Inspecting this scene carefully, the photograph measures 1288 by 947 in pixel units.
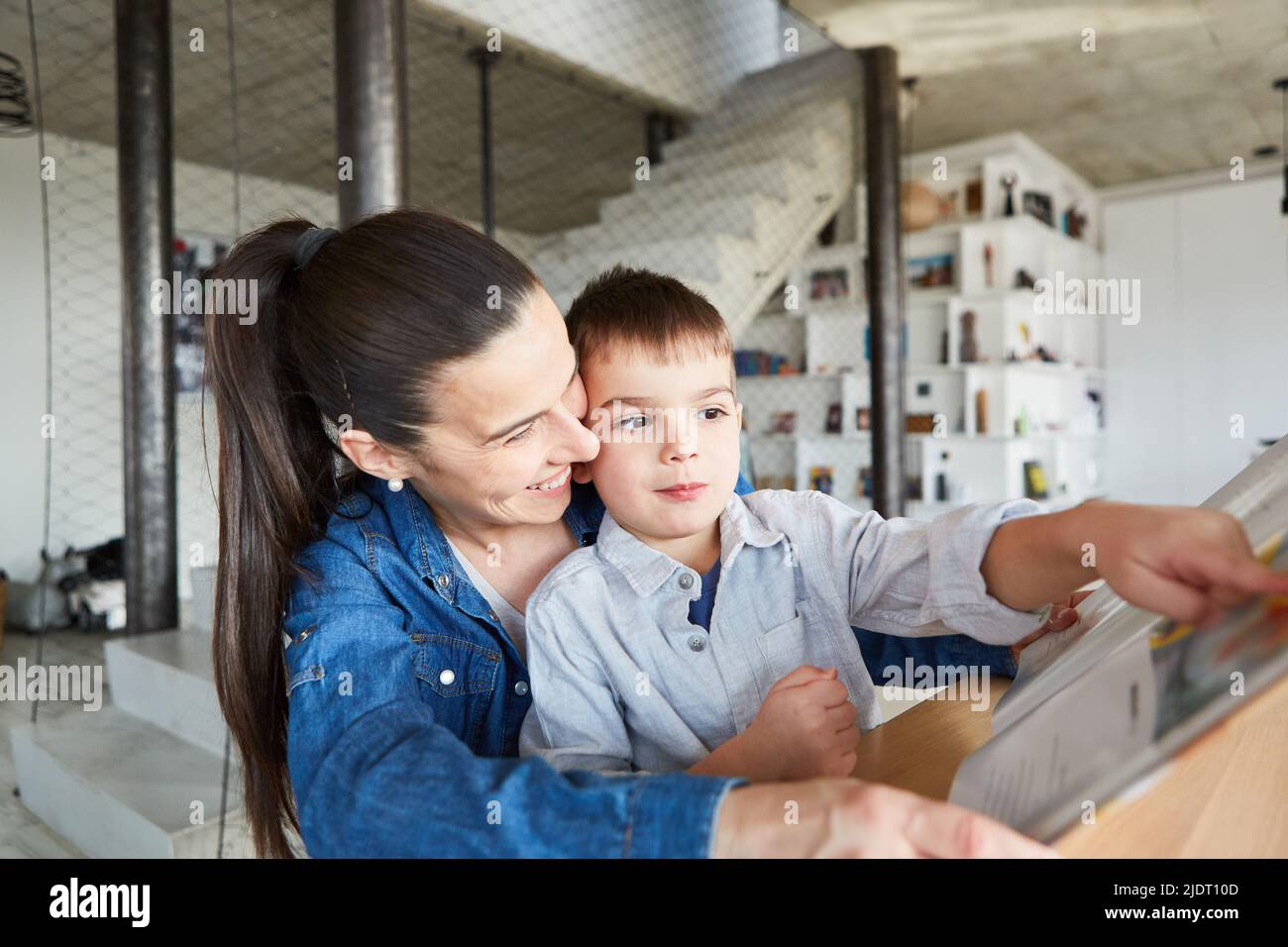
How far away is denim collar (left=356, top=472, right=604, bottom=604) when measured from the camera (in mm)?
774

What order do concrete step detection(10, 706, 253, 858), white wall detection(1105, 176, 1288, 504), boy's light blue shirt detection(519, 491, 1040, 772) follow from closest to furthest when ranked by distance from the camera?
1. boy's light blue shirt detection(519, 491, 1040, 772)
2. concrete step detection(10, 706, 253, 858)
3. white wall detection(1105, 176, 1288, 504)

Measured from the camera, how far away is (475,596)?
79 cm

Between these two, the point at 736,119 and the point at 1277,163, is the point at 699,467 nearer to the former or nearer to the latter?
the point at 736,119

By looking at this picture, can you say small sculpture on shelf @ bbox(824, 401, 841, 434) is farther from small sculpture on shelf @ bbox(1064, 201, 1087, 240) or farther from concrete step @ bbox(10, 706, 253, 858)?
concrete step @ bbox(10, 706, 253, 858)

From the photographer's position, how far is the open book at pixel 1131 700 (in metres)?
0.32

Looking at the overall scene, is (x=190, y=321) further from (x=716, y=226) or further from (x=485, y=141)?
(x=716, y=226)

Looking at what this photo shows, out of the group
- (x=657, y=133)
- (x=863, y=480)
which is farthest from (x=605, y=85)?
(x=863, y=480)

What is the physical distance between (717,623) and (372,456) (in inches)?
13.4

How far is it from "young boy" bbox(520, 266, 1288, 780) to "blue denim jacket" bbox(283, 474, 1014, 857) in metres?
0.08

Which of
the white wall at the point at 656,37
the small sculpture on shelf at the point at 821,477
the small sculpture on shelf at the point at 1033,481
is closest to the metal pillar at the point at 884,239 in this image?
the white wall at the point at 656,37

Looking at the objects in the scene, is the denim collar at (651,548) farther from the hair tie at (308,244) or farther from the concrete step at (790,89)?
the concrete step at (790,89)

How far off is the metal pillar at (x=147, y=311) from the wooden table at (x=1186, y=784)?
274 cm

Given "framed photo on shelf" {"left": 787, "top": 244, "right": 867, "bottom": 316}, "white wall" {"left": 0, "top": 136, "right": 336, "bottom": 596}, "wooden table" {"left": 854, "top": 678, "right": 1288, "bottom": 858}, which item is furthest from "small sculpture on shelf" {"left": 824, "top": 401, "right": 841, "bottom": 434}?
"wooden table" {"left": 854, "top": 678, "right": 1288, "bottom": 858}

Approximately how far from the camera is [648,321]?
800mm
